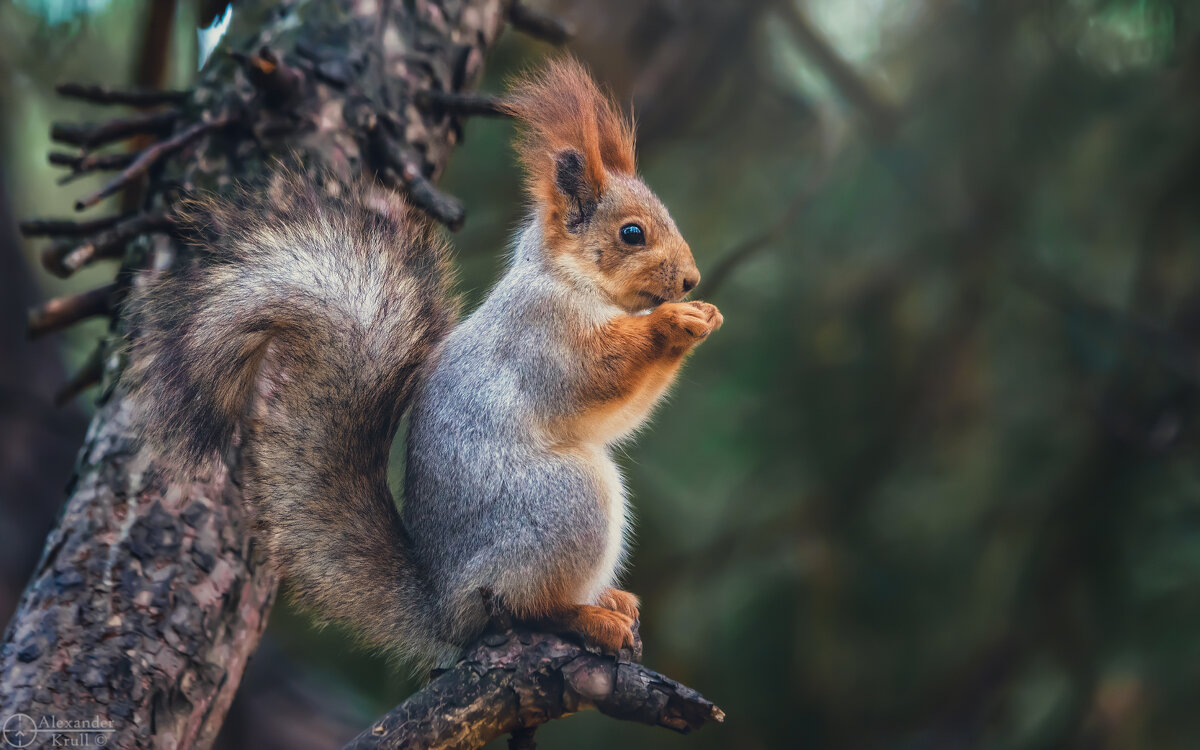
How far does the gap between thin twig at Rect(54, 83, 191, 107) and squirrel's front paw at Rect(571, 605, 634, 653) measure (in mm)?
997

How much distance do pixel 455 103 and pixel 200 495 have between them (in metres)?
0.69

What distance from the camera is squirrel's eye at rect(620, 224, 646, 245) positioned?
3.70 feet

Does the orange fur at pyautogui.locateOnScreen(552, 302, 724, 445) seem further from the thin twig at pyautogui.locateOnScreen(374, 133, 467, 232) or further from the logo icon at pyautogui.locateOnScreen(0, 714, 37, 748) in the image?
the logo icon at pyautogui.locateOnScreen(0, 714, 37, 748)

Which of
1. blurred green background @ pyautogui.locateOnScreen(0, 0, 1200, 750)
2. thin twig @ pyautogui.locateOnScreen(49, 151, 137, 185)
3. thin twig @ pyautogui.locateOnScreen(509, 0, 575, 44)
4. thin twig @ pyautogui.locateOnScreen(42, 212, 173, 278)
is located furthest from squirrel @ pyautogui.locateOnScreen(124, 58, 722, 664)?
blurred green background @ pyautogui.locateOnScreen(0, 0, 1200, 750)

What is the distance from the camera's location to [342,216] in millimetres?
1056

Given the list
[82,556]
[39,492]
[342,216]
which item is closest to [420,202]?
[342,216]

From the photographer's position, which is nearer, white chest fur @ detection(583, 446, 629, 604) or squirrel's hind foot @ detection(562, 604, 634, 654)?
squirrel's hind foot @ detection(562, 604, 634, 654)

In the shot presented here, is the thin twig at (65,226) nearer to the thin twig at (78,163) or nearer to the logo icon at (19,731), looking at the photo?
the thin twig at (78,163)

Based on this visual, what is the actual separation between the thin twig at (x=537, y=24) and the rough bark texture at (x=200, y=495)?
125 millimetres

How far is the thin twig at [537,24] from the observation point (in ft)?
5.21

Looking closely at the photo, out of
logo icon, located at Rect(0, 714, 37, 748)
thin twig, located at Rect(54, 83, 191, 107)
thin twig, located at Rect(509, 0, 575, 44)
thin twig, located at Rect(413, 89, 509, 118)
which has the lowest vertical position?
logo icon, located at Rect(0, 714, 37, 748)

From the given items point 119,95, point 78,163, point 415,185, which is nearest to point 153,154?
point 78,163

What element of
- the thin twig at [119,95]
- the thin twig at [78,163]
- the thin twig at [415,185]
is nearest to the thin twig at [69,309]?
the thin twig at [78,163]

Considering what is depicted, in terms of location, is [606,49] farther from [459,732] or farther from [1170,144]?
[459,732]
